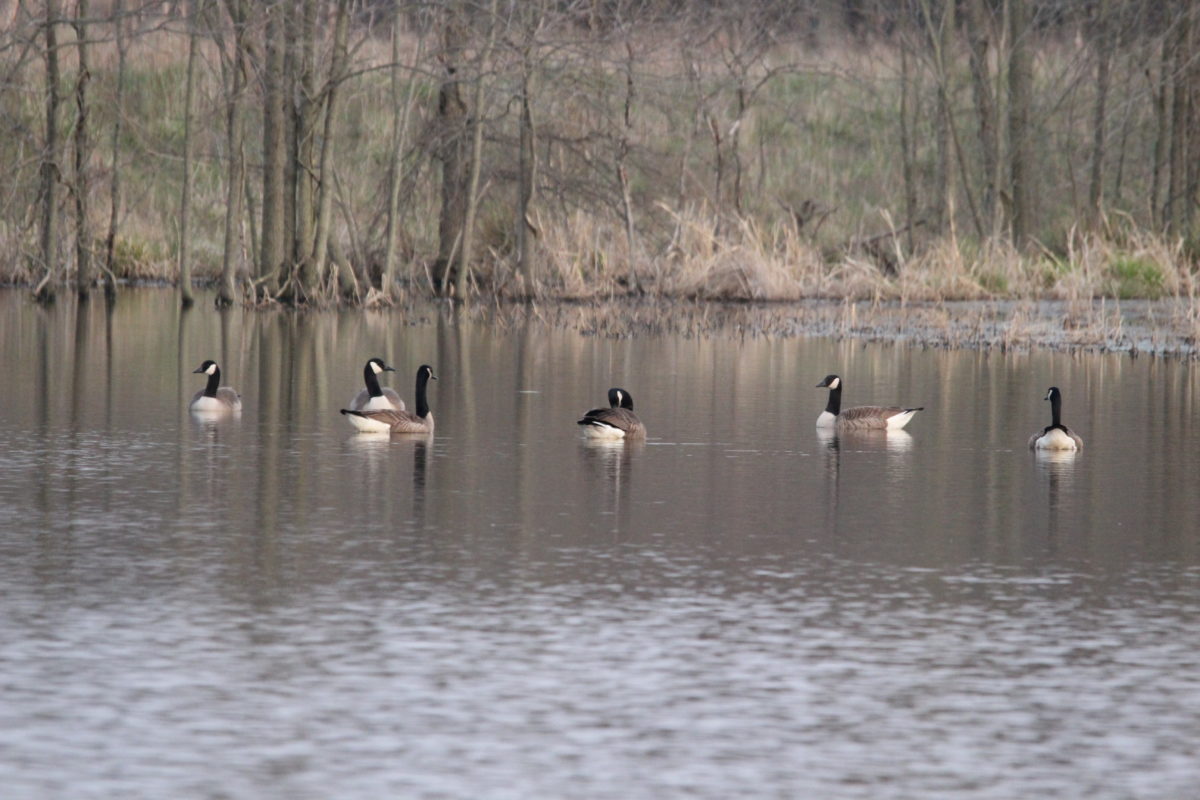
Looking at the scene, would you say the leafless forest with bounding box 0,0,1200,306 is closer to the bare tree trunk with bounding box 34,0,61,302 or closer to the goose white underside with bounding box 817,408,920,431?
the bare tree trunk with bounding box 34,0,61,302

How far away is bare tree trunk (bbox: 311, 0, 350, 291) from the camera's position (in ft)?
101

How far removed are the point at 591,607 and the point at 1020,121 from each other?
1207 inches

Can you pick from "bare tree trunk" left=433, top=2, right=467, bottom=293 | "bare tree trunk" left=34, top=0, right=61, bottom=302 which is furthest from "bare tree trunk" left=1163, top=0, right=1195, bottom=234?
"bare tree trunk" left=34, top=0, right=61, bottom=302

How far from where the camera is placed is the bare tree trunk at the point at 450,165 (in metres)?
33.5

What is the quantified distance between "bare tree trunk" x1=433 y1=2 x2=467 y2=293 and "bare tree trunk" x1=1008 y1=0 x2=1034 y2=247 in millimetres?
10600

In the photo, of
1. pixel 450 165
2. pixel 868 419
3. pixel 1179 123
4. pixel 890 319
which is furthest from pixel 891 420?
pixel 1179 123

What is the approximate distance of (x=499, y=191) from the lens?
36750 mm

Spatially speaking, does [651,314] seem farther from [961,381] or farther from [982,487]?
[982,487]

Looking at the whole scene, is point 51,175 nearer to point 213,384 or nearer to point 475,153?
point 475,153

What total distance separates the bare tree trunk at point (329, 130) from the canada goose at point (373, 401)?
14.1 m

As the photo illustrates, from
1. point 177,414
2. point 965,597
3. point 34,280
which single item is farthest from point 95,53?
point 965,597

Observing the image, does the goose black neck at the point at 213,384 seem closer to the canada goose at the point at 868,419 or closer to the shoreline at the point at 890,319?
the canada goose at the point at 868,419

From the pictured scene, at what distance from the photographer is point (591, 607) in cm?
855

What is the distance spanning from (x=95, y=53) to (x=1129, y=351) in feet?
115
